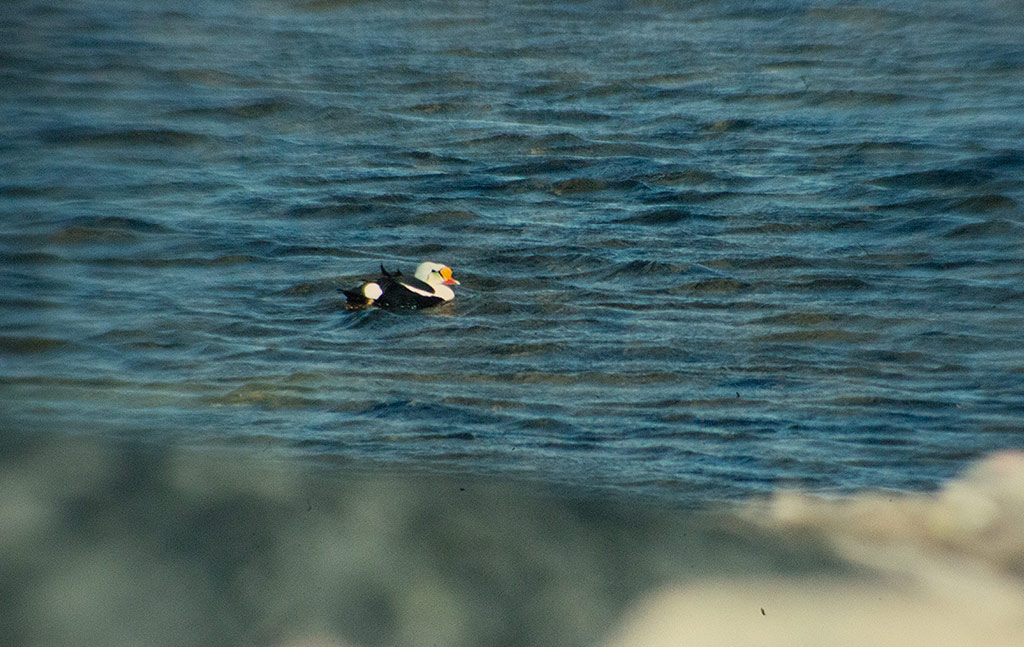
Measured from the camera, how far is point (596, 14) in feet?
37.8

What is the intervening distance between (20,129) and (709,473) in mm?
6405

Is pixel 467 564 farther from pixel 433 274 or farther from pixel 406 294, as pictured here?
pixel 433 274

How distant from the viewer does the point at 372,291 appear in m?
6.59

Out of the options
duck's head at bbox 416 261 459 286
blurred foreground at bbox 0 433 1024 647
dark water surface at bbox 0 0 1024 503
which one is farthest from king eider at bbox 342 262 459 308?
blurred foreground at bbox 0 433 1024 647

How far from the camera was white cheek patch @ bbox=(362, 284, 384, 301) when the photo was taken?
6.56 meters

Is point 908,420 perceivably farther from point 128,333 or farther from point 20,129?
point 20,129

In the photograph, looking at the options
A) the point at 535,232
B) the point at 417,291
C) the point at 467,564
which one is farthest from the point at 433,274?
the point at 467,564

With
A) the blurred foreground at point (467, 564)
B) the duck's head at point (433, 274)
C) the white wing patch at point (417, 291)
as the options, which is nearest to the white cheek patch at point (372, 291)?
the white wing patch at point (417, 291)

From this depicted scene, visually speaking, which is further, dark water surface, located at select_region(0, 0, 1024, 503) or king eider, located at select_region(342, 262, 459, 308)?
king eider, located at select_region(342, 262, 459, 308)

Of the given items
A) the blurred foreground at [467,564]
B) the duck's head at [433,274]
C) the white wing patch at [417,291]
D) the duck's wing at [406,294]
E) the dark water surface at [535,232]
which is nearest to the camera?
the blurred foreground at [467,564]

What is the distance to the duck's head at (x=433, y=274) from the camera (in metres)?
6.75

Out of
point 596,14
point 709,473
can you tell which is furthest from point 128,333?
point 596,14

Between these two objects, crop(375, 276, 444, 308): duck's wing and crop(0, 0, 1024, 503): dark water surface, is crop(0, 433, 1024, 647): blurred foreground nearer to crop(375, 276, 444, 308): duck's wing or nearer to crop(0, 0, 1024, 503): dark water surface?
crop(0, 0, 1024, 503): dark water surface

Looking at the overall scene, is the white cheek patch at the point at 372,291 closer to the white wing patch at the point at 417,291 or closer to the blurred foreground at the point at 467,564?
the white wing patch at the point at 417,291
